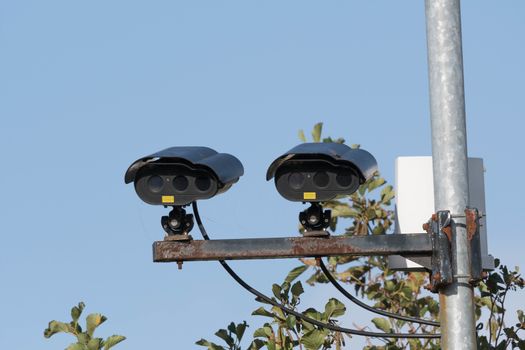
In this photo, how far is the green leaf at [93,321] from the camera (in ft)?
25.1

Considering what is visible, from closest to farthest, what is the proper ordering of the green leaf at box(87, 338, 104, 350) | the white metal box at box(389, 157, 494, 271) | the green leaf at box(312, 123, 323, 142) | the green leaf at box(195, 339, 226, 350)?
the white metal box at box(389, 157, 494, 271), the green leaf at box(87, 338, 104, 350), the green leaf at box(195, 339, 226, 350), the green leaf at box(312, 123, 323, 142)

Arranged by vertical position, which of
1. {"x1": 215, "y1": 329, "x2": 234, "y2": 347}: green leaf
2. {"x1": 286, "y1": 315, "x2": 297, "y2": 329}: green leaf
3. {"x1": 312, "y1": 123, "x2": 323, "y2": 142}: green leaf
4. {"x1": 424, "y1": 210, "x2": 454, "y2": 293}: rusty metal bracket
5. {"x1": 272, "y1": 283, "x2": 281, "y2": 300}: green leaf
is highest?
{"x1": 312, "y1": 123, "x2": 323, "y2": 142}: green leaf

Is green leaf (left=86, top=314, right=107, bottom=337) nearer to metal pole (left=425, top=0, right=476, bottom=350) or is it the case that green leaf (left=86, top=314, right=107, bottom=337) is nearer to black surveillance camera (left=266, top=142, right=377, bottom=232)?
black surveillance camera (left=266, top=142, right=377, bottom=232)

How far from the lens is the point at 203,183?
19.4 ft

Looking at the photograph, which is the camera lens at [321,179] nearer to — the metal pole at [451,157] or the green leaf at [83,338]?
the metal pole at [451,157]

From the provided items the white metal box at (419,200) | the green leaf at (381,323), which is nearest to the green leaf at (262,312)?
the green leaf at (381,323)

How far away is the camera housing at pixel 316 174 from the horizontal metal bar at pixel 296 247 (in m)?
0.20

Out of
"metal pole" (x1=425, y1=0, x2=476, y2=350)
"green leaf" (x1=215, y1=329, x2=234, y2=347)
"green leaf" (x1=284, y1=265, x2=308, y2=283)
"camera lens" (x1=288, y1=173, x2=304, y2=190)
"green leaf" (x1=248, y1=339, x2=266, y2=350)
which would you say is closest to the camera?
"metal pole" (x1=425, y1=0, x2=476, y2=350)

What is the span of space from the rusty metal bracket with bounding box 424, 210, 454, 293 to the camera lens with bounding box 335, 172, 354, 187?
43 centimetres

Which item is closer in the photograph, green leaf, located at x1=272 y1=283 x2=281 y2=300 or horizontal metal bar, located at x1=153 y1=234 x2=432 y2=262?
horizontal metal bar, located at x1=153 y1=234 x2=432 y2=262

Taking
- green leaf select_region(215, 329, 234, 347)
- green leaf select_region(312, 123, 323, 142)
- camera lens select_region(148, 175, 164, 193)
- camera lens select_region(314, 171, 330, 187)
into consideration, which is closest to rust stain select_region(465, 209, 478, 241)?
camera lens select_region(314, 171, 330, 187)

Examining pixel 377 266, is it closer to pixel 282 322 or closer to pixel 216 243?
pixel 282 322

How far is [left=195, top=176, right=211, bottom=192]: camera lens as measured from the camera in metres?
5.90

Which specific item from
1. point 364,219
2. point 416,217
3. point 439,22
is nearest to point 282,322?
point 364,219
